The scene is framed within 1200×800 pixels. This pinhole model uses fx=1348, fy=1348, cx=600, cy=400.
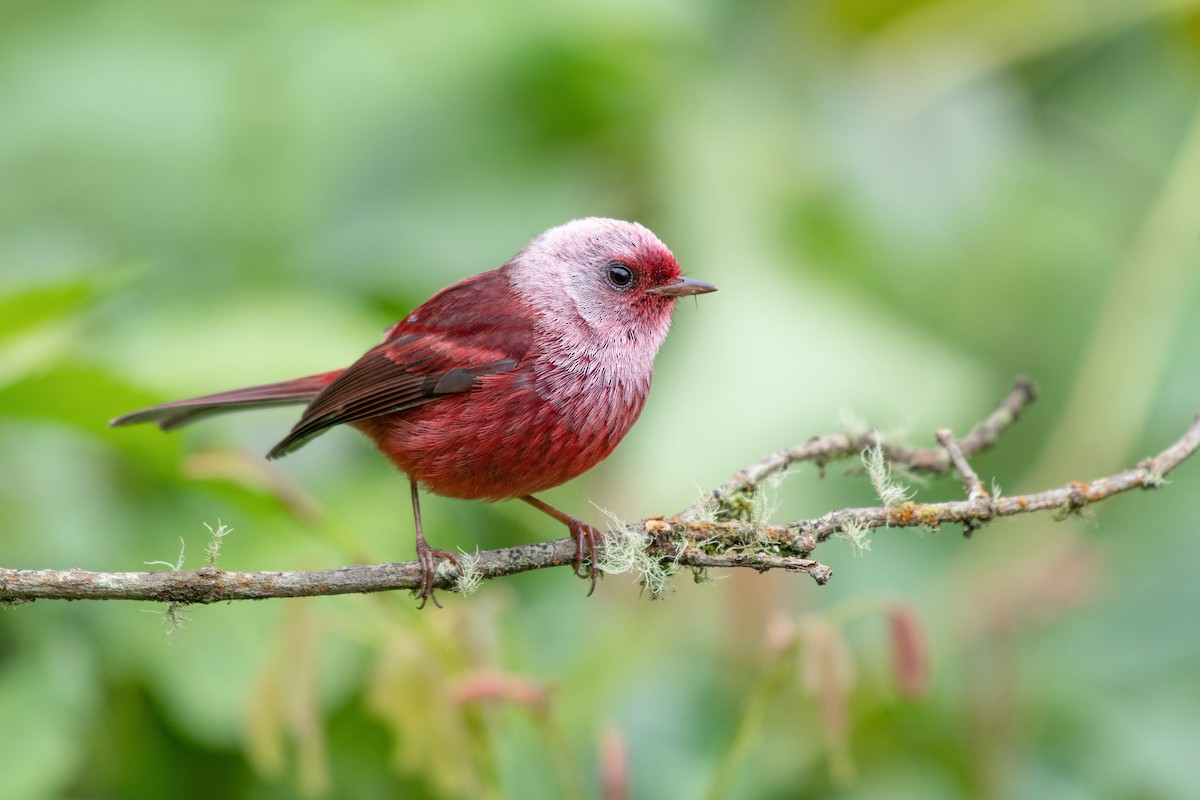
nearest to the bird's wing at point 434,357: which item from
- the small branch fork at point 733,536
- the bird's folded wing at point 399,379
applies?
the bird's folded wing at point 399,379

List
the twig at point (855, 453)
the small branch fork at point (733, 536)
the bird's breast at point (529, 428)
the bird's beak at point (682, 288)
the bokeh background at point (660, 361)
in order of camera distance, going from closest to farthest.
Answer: the small branch fork at point (733, 536), the twig at point (855, 453), the bird's breast at point (529, 428), the bird's beak at point (682, 288), the bokeh background at point (660, 361)

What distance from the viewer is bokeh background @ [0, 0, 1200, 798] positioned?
3.47m

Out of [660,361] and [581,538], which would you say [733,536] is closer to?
[581,538]

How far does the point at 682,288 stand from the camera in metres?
3.06

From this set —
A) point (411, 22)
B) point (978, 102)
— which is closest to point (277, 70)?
point (411, 22)

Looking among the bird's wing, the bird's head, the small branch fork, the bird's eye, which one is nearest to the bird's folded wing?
the bird's wing

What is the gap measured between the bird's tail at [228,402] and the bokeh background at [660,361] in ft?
0.44

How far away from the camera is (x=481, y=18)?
5793 mm

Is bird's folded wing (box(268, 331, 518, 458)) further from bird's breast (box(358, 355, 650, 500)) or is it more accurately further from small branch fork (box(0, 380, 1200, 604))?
small branch fork (box(0, 380, 1200, 604))

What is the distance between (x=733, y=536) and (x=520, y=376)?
80 centimetres

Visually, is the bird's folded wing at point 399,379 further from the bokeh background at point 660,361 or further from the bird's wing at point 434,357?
the bokeh background at point 660,361

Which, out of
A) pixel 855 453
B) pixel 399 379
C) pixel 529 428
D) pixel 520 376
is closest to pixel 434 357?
pixel 399 379

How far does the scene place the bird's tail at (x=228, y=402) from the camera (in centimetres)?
331

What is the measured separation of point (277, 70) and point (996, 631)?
3.85 m
